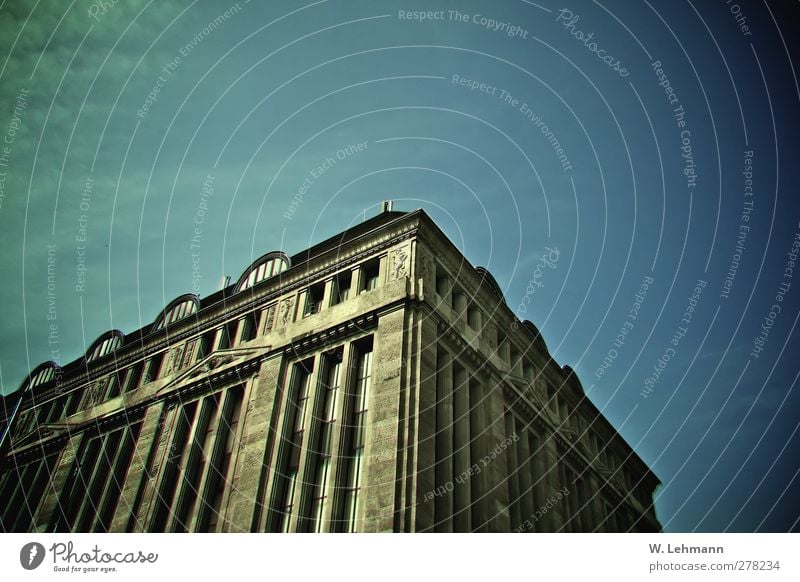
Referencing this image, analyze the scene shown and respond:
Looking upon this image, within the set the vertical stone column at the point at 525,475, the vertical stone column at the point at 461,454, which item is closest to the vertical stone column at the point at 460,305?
the vertical stone column at the point at 461,454

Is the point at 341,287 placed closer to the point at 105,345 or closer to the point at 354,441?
the point at 354,441

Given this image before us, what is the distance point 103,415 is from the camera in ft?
111

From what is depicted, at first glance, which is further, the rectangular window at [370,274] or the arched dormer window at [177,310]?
the arched dormer window at [177,310]

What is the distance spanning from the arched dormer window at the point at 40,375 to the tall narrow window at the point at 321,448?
2720 cm

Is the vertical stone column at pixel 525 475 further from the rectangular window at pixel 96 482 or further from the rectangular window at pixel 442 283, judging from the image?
the rectangular window at pixel 96 482

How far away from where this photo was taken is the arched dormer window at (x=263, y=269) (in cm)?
3250

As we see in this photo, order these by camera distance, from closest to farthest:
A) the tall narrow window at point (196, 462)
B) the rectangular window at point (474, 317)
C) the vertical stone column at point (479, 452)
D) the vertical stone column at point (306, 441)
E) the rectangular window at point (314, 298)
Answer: the vertical stone column at point (306, 441) < the vertical stone column at point (479, 452) < the tall narrow window at point (196, 462) < the rectangular window at point (314, 298) < the rectangular window at point (474, 317)

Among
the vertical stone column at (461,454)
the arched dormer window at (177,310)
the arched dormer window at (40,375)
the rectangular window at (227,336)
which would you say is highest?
the arched dormer window at (177,310)

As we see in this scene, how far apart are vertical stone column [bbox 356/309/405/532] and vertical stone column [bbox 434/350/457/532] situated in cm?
225

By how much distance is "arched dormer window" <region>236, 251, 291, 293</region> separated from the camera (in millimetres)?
32500

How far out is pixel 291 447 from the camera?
2423cm
